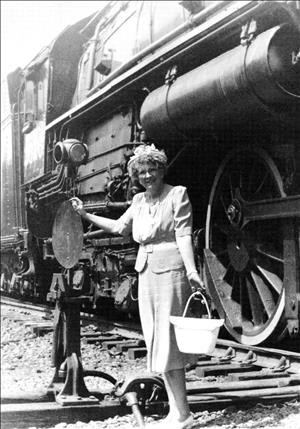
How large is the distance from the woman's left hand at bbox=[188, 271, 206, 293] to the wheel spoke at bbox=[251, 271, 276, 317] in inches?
81.3

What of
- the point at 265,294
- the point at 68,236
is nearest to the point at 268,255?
the point at 265,294

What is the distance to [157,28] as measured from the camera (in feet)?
19.1

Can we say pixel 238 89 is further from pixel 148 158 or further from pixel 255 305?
pixel 255 305

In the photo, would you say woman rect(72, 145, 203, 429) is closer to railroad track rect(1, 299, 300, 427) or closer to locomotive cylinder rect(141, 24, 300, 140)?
railroad track rect(1, 299, 300, 427)

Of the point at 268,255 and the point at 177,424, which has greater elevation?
the point at 268,255

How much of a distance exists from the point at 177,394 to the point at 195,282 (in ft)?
1.57

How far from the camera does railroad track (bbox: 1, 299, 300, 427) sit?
2795mm

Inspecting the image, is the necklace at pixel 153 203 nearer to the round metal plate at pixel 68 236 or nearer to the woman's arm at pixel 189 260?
the woman's arm at pixel 189 260

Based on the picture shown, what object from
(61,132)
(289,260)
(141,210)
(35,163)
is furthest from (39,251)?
(141,210)

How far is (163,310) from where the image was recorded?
2629 millimetres

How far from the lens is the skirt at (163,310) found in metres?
2.61

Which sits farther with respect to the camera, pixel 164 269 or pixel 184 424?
pixel 164 269

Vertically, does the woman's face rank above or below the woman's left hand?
above

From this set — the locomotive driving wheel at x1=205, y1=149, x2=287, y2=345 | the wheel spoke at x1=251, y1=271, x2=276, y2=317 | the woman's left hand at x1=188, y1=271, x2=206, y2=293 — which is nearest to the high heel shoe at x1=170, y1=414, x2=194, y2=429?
the woman's left hand at x1=188, y1=271, x2=206, y2=293
